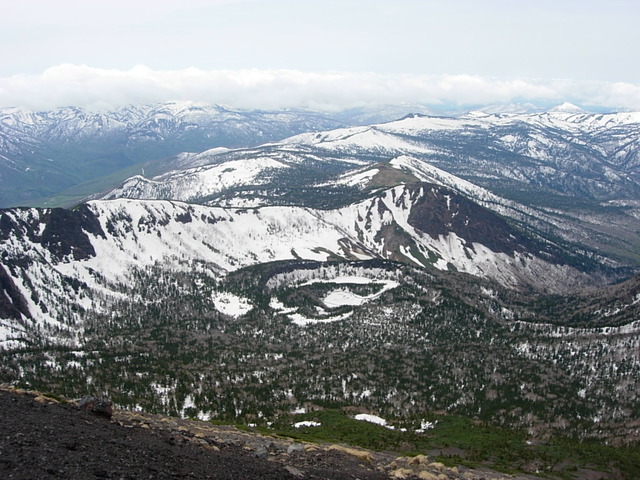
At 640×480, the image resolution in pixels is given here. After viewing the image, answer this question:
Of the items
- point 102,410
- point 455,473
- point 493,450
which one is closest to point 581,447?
point 493,450

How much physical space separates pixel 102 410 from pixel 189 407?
147802mm

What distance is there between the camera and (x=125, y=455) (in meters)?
42.1

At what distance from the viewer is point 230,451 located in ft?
186

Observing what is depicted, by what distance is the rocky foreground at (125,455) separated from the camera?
3653cm

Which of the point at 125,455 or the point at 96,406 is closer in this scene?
the point at 125,455

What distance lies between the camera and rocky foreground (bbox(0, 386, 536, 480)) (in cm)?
3653

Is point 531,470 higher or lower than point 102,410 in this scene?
lower

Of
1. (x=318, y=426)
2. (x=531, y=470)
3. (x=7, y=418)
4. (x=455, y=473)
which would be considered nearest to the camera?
(x=7, y=418)

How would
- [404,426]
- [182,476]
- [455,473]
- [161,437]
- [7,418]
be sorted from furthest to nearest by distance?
[404,426] → [455,473] → [161,437] → [7,418] → [182,476]

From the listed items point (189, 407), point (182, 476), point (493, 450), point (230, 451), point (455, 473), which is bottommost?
point (189, 407)

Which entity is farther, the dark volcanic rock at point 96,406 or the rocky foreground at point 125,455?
the dark volcanic rock at point 96,406

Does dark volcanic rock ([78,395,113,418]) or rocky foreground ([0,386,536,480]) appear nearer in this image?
rocky foreground ([0,386,536,480])

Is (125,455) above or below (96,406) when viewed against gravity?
above

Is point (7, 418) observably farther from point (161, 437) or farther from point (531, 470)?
point (531, 470)
